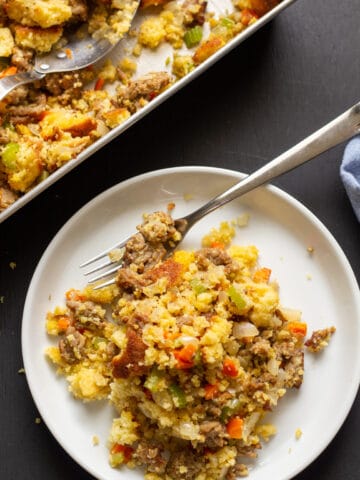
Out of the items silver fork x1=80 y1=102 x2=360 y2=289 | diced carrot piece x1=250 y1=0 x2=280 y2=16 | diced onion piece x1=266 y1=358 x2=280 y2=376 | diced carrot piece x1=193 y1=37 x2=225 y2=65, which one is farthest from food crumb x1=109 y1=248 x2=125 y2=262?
diced carrot piece x1=250 y1=0 x2=280 y2=16


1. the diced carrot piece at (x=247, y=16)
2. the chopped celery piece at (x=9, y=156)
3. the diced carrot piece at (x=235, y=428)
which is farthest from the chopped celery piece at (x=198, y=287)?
the diced carrot piece at (x=247, y=16)

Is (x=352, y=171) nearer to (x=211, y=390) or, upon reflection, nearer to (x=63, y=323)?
(x=211, y=390)

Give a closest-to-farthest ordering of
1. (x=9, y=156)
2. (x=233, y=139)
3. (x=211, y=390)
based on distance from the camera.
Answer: (x=211, y=390) → (x=9, y=156) → (x=233, y=139)

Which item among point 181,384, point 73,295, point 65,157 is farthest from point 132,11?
point 181,384

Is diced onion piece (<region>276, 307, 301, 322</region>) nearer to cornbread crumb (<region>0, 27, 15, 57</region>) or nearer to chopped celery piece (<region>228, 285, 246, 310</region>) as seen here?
chopped celery piece (<region>228, 285, 246, 310</region>)

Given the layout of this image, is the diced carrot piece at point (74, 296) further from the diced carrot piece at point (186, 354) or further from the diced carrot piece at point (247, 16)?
the diced carrot piece at point (247, 16)

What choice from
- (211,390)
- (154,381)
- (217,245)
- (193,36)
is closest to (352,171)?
(217,245)
